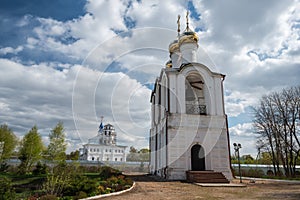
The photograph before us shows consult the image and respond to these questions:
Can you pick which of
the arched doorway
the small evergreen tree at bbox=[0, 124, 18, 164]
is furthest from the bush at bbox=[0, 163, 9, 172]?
the arched doorway

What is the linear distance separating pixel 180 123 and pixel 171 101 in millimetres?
1736

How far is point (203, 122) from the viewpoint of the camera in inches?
634

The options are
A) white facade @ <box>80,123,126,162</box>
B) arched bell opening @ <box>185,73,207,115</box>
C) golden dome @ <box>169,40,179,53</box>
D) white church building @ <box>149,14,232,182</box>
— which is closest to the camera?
white church building @ <box>149,14,232,182</box>

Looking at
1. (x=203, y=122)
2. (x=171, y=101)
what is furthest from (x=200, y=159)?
(x=171, y=101)

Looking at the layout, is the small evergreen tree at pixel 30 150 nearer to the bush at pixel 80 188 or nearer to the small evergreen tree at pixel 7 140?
the small evergreen tree at pixel 7 140

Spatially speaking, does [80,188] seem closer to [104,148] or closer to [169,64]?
[169,64]

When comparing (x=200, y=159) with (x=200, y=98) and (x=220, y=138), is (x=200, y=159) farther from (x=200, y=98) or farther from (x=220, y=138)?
(x=200, y=98)

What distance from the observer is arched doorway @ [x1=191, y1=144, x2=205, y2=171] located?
1633cm

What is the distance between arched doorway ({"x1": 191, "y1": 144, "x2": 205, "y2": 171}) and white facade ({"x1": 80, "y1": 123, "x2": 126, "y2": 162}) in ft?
98.1

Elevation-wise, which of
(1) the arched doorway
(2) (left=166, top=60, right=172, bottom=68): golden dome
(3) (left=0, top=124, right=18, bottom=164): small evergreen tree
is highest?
(2) (left=166, top=60, right=172, bottom=68): golden dome

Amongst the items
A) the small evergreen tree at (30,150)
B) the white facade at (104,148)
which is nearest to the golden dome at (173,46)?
the small evergreen tree at (30,150)

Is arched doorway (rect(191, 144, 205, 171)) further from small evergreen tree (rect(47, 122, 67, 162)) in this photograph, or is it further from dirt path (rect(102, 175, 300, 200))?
small evergreen tree (rect(47, 122, 67, 162))

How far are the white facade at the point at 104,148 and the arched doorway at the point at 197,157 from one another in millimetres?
29901

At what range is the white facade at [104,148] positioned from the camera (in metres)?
44.3
